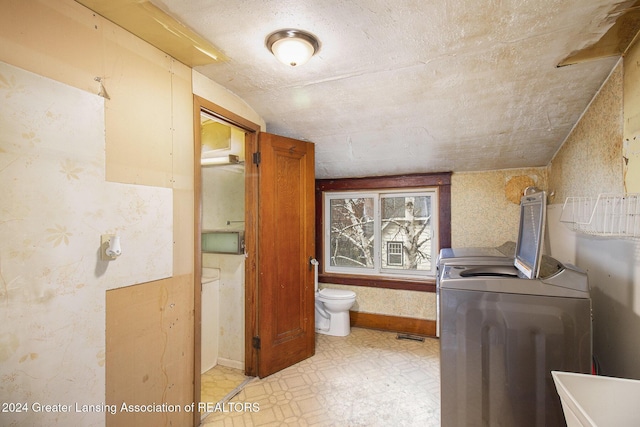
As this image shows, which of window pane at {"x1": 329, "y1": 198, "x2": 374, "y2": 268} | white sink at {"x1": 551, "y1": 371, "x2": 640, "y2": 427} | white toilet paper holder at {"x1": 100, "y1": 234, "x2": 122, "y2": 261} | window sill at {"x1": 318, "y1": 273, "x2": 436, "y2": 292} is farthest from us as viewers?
window pane at {"x1": 329, "y1": 198, "x2": 374, "y2": 268}

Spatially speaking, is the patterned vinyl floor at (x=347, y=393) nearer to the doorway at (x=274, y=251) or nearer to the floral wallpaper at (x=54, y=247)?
the doorway at (x=274, y=251)

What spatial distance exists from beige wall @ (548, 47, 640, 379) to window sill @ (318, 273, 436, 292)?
4.72ft

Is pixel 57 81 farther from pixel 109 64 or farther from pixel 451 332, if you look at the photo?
pixel 451 332

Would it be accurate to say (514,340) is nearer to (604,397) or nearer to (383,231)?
(604,397)

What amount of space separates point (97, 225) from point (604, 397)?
6.53ft

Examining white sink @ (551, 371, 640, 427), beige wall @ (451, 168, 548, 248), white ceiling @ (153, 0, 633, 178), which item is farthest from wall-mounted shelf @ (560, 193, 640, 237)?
beige wall @ (451, 168, 548, 248)

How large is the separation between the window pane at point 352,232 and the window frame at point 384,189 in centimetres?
17

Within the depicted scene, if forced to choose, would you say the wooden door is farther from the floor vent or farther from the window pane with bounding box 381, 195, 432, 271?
the window pane with bounding box 381, 195, 432, 271

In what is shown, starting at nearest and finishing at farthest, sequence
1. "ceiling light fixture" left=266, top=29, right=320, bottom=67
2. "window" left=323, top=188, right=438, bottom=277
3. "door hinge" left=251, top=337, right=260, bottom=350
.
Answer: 1. "ceiling light fixture" left=266, top=29, right=320, bottom=67
2. "door hinge" left=251, top=337, right=260, bottom=350
3. "window" left=323, top=188, right=438, bottom=277

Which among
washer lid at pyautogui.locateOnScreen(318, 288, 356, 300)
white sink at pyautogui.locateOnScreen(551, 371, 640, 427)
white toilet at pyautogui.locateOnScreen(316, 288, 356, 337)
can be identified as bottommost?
white toilet at pyautogui.locateOnScreen(316, 288, 356, 337)

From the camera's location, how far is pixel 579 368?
128 cm

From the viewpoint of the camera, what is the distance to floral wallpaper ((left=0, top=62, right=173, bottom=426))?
103 cm

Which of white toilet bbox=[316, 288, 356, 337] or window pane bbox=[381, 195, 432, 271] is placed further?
window pane bbox=[381, 195, 432, 271]

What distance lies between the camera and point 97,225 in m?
1.29
